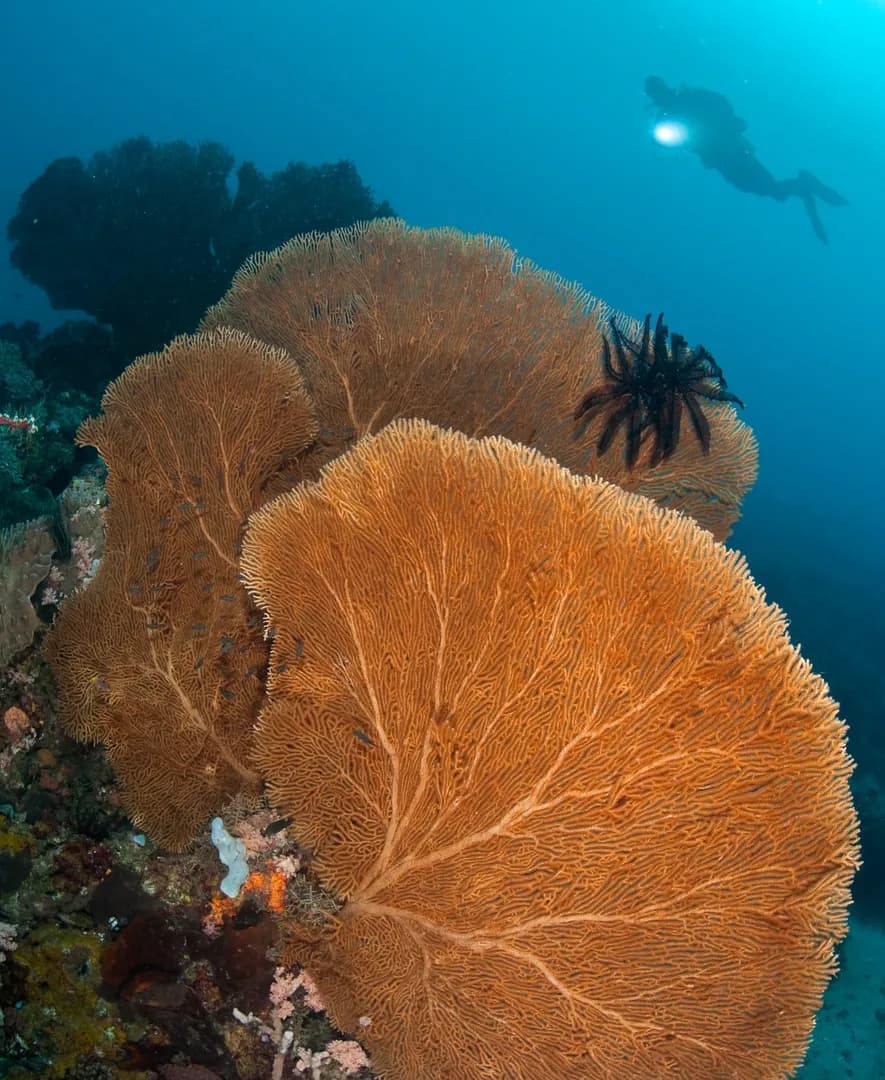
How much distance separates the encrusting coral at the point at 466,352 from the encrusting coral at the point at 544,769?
2310 mm

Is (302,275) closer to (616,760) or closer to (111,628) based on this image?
(111,628)

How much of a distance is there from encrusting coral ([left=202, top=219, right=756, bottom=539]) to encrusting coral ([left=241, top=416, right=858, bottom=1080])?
7.58 feet

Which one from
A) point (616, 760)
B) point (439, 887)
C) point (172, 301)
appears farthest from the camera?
point (172, 301)

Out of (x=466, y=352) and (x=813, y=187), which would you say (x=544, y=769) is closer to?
(x=466, y=352)

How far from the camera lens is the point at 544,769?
2.73 meters

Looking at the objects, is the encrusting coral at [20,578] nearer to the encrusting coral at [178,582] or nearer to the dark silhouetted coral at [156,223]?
the encrusting coral at [178,582]

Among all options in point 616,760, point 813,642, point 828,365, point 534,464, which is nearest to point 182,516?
point 534,464

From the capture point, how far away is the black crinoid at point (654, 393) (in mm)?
4875

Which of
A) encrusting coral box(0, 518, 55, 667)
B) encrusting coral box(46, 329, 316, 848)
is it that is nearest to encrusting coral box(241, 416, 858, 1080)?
encrusting coral box(46, 329, 316, 848)

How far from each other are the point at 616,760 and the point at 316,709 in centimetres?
140

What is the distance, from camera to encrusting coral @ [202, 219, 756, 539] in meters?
5.21

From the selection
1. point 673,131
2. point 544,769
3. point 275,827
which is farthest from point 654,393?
point 673,131

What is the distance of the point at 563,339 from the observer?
5402 mm

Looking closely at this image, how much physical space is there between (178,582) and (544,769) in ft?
8.93
